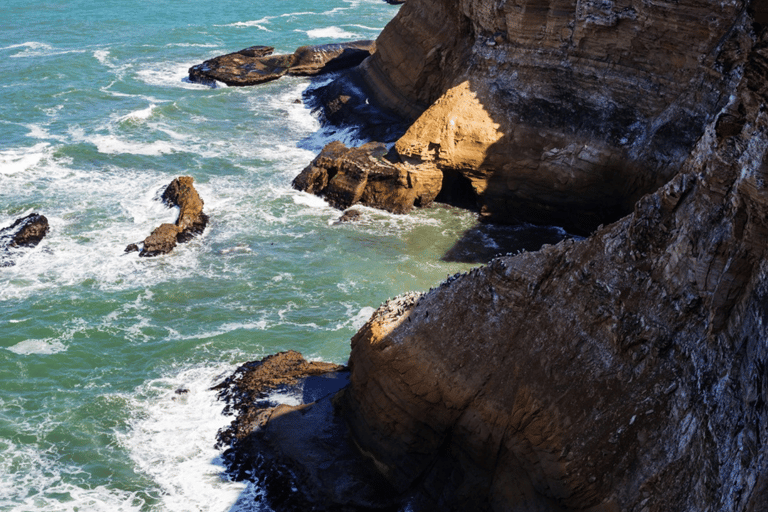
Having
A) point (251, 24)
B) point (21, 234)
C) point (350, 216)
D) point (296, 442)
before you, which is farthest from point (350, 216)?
point (251, 24)

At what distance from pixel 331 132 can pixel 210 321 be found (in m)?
16.7

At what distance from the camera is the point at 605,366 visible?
40.7 ft

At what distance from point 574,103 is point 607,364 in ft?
55.3

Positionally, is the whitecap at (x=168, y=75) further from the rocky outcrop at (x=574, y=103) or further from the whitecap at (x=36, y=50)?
the rocky outcrop at (x=574, y=103)

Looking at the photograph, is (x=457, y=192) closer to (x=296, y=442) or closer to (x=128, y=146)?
(x=128, y=146)

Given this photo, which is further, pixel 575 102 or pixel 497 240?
pixel 497 240

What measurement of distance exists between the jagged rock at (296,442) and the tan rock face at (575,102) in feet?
39.7

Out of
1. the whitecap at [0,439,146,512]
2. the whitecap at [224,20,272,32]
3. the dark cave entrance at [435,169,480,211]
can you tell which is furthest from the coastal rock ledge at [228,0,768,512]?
the whitecap at [224,20,272,32]

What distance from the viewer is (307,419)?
1698cm

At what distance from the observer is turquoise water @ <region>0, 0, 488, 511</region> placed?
17797 mm

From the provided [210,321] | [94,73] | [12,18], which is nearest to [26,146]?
[94,73]

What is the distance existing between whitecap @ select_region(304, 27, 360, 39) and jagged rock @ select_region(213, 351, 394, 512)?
125ft

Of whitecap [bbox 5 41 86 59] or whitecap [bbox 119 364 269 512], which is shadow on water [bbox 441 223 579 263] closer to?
whitecap [bbox 119 364 269 512]

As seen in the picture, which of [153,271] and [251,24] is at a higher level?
[251,24]
